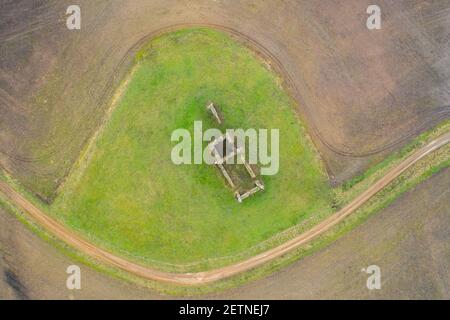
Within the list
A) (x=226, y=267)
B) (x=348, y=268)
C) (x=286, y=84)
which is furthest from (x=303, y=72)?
(x=226, y=267)

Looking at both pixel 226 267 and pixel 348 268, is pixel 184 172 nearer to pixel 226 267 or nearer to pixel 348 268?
pixel 226 267

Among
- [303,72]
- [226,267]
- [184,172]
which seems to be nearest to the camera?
[226,267]

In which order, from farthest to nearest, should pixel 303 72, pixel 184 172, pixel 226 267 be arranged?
pixel 303 72
pixel 184 172
pixel 226 267

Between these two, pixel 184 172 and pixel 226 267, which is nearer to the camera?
pixel 226 267

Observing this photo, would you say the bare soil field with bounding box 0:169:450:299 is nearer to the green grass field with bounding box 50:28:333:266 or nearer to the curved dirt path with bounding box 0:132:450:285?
the curved dirt path with bounding box 0:132:450:285

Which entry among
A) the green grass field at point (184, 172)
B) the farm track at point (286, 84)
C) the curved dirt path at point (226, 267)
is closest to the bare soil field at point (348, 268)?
the curved dirt path at point (226, 267)

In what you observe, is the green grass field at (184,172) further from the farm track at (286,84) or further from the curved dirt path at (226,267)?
the curved dirt path at (226,267)

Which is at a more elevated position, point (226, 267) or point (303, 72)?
point (303, 72)
